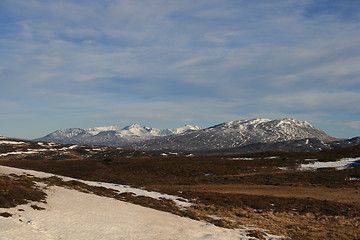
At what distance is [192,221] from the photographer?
25797 millimetres

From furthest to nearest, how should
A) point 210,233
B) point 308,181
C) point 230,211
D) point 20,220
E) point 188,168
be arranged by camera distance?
point 188,168 → point 308,181 → point 230,211 → point 210,233 → point 20,220

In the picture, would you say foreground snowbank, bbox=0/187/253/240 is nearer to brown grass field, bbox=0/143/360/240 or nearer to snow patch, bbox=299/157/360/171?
brown grass field, bbox=0/143/360/240

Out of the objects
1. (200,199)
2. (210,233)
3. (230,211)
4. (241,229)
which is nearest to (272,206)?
(230,211)

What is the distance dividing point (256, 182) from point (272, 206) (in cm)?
2013

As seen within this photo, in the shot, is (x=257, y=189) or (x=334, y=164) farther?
(x=334, y=164)

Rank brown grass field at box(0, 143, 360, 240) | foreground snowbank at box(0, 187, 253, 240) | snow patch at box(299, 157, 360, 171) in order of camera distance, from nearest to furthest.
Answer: foreground snowbank at box(0, 187, 253, 240)
brown grass field at box(0, 143, 360, 240)
snow patch at box(299, 157, 360, 171)

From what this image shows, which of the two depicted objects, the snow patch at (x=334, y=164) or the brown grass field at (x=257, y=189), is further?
the snow patch at (x=334, y=164)

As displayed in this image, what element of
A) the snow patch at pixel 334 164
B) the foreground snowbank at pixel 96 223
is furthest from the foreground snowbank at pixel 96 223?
the snow patch at pixel 334 164

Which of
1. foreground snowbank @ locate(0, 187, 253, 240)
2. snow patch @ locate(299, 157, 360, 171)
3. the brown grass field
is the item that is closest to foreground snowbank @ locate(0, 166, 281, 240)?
foreground snowbank @ locate(0, 187, 253, 240)

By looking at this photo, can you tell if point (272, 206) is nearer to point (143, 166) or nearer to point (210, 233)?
point (210, 233)

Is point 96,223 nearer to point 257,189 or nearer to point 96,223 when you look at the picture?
point 96,223

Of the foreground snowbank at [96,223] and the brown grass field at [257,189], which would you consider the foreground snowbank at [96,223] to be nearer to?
the foreground snowbank at [96,223]

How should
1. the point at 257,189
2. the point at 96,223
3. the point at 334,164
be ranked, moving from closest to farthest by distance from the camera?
the point at 96,223 → the point at 257,189 → the point at 334,164

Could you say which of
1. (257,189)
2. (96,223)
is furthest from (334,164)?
(96,223)
